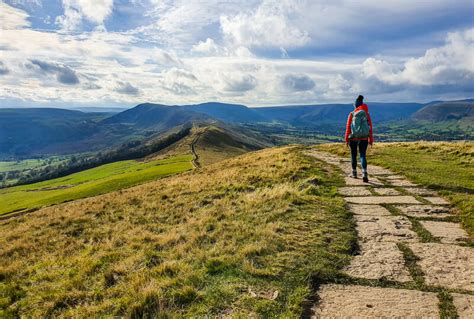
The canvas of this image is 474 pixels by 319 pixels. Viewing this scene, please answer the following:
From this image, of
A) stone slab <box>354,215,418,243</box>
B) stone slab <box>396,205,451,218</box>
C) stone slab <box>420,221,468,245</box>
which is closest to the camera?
stone slab <box>420,221,468,245</box>

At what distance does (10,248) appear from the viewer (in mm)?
11203

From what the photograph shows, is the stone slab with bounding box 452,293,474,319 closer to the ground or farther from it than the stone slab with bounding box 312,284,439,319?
closer to the ground

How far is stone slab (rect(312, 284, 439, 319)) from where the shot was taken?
440 centimetres

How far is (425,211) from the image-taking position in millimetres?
9031

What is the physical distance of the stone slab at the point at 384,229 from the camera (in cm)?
714

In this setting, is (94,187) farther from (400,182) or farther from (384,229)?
(384,229)

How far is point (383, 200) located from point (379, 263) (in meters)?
4.92

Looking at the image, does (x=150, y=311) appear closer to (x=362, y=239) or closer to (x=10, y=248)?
(x=362, y=239)

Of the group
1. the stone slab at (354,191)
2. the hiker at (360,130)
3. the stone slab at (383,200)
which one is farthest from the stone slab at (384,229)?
the hiker at (360,130)

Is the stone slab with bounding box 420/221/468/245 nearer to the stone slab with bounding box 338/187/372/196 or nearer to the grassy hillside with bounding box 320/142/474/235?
the grassy hillside with bounding box 320/142/474/235

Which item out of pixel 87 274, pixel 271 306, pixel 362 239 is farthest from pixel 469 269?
pixel 87 274

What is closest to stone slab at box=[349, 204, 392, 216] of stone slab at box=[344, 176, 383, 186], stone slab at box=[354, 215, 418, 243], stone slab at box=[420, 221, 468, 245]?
stone slab at box=[354, 215, 418, 243]

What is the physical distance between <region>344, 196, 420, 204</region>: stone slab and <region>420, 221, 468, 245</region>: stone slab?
6.35 ft

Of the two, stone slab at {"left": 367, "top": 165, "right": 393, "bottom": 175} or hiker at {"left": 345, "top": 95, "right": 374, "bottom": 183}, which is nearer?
hiker at {"left": 345, "top": 95, "right": 374, "bottom": 183}
